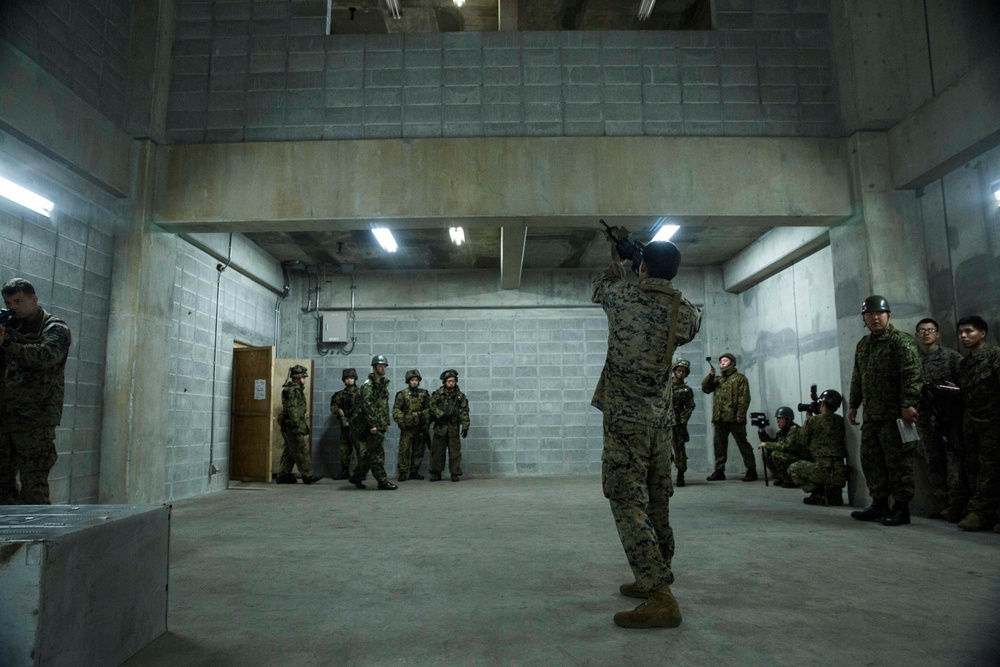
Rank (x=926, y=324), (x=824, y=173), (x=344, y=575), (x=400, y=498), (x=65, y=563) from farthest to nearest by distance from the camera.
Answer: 1. (x=400, y=498)
2. (x=824, y=173)
3. (x=926, y=324)
4. (x=344, y=575)
5. (x=65, y=563)

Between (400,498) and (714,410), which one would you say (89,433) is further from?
(714,410)

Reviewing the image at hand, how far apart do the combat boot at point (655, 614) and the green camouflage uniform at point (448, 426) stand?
733cm

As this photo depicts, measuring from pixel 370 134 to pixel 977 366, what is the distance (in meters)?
5.66

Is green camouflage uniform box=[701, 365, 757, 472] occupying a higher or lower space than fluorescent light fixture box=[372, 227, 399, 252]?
lower

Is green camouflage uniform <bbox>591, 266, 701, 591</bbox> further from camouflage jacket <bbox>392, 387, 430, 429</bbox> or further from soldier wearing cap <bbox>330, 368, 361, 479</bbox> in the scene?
soldier wearing cap <bbox>330, 368, 361, 479</bbox>

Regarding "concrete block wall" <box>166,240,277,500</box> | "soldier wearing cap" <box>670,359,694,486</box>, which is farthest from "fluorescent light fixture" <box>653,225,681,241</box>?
"concrete block wall" <box>166,240,277,500</box>

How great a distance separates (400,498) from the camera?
673 cm

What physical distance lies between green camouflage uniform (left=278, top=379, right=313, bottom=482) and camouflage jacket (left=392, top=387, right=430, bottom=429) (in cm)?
141

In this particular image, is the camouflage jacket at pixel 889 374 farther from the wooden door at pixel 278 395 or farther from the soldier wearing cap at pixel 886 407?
the wooden door at pixel 278 395

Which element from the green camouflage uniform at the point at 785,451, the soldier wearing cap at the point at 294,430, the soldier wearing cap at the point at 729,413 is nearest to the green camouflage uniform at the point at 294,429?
the soldier wearing cap at the point at 294,430

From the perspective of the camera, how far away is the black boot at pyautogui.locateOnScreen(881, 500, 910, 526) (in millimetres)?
4508

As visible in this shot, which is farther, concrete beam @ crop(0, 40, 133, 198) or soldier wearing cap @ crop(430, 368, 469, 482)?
soldier wearing cap @ crop(430, 368, 469, 482)

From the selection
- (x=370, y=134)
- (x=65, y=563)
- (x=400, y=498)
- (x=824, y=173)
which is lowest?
(x=400, y=498)

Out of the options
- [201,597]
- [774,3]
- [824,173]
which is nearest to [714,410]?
[824,173]
